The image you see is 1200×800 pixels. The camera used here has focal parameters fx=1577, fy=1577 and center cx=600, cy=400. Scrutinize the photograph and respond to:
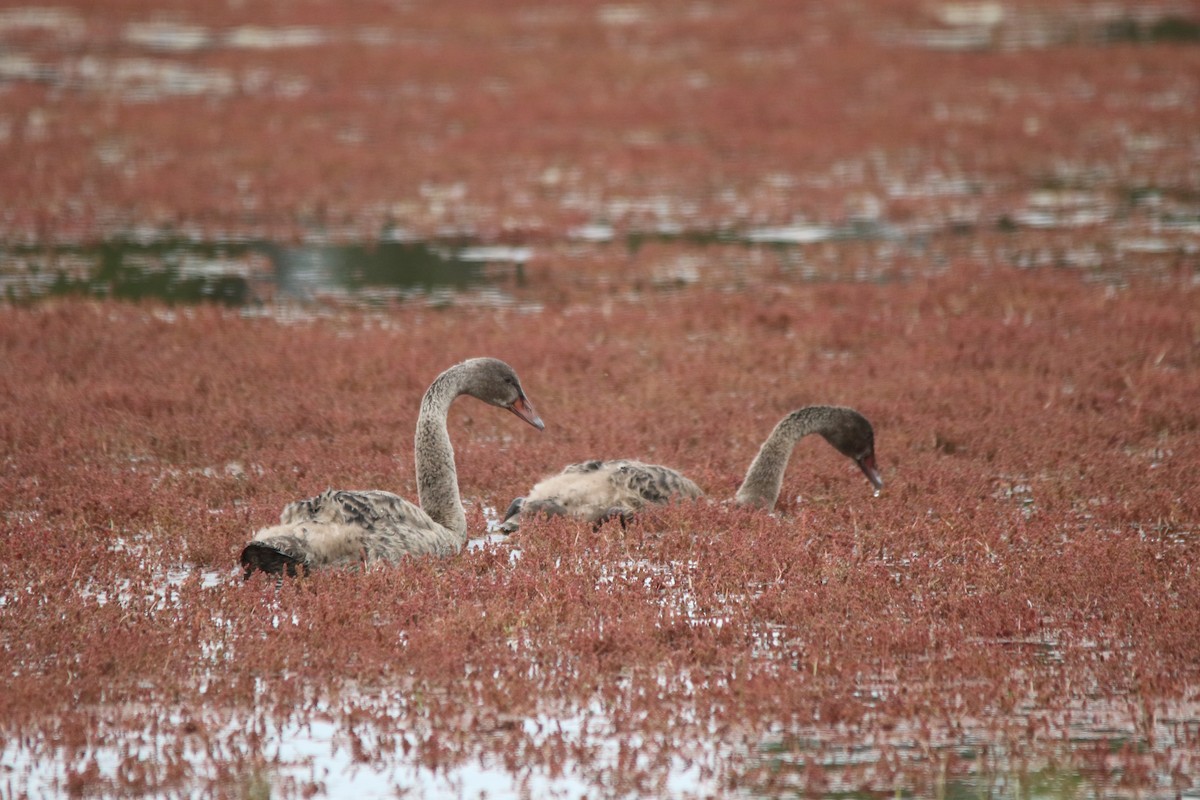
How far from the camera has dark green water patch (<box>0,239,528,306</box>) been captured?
19.1 m

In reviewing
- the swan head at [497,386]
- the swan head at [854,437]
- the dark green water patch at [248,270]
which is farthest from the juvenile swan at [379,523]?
the dark green water patch at [248,270]

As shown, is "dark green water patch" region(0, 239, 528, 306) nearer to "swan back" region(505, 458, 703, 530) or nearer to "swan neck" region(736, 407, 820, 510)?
"swan back" region(505, 458, 703, 530)

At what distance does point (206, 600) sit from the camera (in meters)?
8.95

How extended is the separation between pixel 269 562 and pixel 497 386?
7.68 feet

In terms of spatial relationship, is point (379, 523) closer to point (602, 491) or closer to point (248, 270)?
point (602, 491)

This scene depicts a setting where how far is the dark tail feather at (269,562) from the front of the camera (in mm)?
9109

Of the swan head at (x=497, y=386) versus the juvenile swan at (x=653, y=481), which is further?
the swan head at (x=497, y=386)

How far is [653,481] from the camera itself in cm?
1086

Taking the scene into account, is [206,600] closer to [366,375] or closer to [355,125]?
[366,375]

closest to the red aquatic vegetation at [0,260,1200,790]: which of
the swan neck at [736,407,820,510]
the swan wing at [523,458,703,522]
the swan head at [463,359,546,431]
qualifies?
the swan wing at [523,458,703,522]

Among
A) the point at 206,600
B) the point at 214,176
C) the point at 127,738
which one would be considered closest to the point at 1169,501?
the point at 206,600

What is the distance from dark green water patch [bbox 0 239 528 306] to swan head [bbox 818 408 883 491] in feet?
28.1

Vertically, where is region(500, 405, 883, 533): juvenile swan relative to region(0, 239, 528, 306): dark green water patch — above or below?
above

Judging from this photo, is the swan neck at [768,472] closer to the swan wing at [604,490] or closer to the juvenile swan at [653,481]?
the juvenile swan at [653,481]
